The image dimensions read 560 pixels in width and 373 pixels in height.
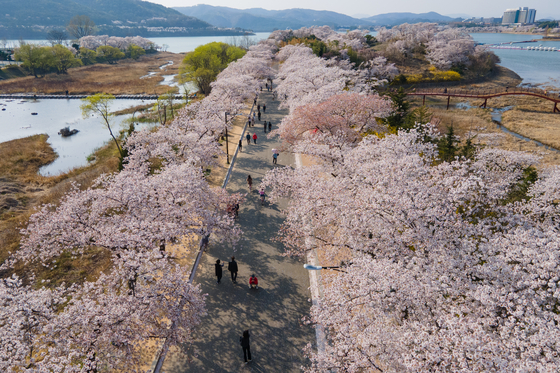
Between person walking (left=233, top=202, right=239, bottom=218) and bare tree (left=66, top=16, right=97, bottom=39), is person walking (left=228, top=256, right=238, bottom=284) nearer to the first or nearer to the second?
person walking (left=233, top=202, right=239, bottom=218)

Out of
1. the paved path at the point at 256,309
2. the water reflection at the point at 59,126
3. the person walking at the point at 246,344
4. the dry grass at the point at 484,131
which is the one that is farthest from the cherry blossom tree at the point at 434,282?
the water reflection at the point at 59,126

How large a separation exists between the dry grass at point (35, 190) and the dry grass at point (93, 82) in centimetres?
3656

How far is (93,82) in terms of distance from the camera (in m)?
84.1

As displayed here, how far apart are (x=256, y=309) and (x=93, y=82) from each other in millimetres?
95577

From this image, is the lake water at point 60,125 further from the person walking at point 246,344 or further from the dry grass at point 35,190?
the person walking at point 246,344

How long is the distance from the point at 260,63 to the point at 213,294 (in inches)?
1907

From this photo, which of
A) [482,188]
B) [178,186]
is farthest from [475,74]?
[178,186]

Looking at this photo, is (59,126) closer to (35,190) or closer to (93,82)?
(35,190)

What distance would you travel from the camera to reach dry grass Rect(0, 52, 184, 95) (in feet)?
250

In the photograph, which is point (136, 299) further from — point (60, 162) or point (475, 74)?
point (475, 74)

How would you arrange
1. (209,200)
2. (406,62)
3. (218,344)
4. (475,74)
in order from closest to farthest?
(218,344), (209,200), (475,74), (406,62)

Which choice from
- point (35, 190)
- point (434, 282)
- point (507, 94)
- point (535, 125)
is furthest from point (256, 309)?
point (507, 94)

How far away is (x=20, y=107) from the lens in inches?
2517

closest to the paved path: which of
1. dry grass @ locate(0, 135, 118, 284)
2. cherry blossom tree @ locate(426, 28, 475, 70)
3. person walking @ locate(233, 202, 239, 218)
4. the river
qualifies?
person walking @ locate(233, 202, 239, 218)
